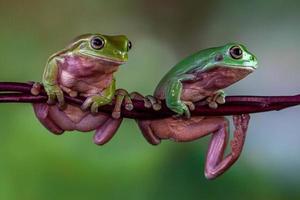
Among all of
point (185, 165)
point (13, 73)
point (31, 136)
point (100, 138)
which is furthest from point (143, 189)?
Result: point (100, 138)

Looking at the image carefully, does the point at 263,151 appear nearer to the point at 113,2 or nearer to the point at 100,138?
the point at 113,2

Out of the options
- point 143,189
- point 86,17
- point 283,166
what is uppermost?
point 86,17

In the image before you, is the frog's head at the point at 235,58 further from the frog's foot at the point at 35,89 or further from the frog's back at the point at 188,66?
the frog's foot at the point at 35,89

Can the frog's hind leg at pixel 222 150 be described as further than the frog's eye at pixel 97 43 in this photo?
Yes

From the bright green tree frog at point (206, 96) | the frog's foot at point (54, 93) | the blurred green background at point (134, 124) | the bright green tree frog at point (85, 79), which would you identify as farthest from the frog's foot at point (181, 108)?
the blurred green background at point (134, 124)

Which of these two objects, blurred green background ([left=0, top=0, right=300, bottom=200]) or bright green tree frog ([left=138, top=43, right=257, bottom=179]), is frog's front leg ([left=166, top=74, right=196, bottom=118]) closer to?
bright green tree frog ([left=138, top=43, right=257, bottom=179])

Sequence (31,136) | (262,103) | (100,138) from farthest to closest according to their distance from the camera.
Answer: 1. (31,136)
2. (100,138)
3. (262,103)
